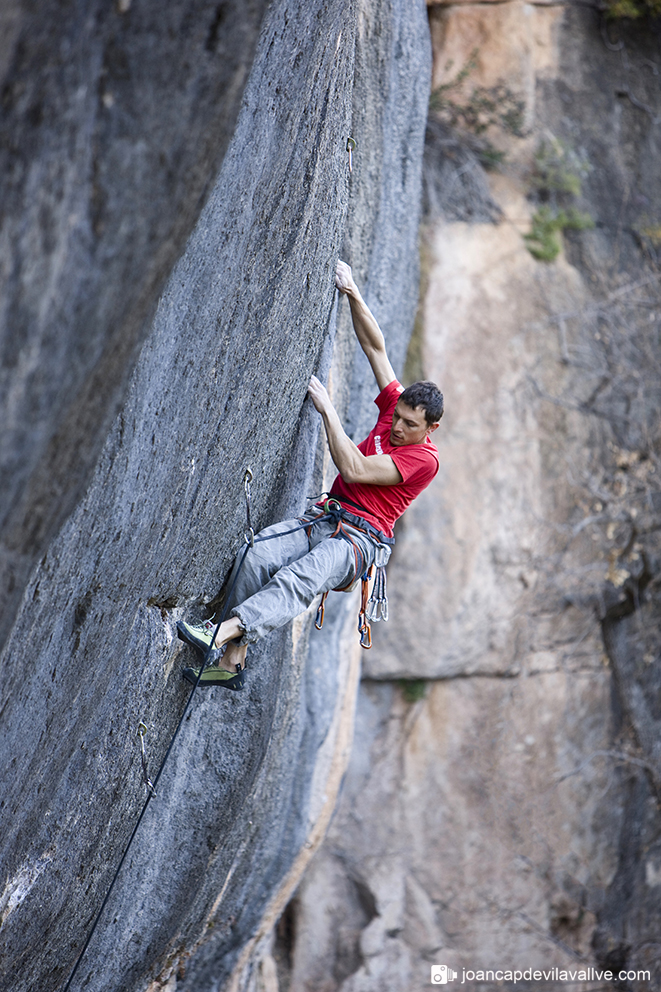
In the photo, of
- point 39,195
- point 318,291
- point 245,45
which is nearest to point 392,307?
point 318,291

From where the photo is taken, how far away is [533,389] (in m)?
7.67

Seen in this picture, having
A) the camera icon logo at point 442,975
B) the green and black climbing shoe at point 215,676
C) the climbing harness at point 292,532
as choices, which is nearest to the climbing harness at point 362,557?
the climbing harness at point 292,532

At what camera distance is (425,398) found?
133 inches

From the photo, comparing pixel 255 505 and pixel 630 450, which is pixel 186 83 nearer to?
pixel 255 505

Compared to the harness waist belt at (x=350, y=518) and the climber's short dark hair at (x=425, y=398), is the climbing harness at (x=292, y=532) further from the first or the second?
the climber's short dark hair at (x=425, y=398)

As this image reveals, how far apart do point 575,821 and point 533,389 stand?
432 cm

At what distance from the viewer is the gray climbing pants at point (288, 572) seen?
317 centimetres

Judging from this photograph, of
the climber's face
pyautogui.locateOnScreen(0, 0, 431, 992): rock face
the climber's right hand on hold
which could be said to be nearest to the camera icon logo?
pyautogui.locateOnScreen(0, 0, 431, 992): rock face

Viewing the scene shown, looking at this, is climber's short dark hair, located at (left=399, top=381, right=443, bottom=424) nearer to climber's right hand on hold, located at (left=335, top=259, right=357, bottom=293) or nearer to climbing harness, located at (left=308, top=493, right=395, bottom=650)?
climbing harness, located at (left=308, top=493, right=395, bottom=650)

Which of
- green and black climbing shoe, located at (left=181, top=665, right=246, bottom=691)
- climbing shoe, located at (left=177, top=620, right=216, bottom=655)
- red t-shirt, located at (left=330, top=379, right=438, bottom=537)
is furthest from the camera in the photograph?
red t-shirt, located at (left=330, top=379, right=438, bottom=537)

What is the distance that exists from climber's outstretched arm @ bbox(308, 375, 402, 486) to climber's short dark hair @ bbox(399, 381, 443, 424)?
A: 0.26 m

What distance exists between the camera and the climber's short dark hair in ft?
11.1

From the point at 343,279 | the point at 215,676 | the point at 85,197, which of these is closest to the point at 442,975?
the point at 215,676

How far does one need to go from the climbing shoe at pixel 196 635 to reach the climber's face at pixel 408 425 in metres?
1.17
